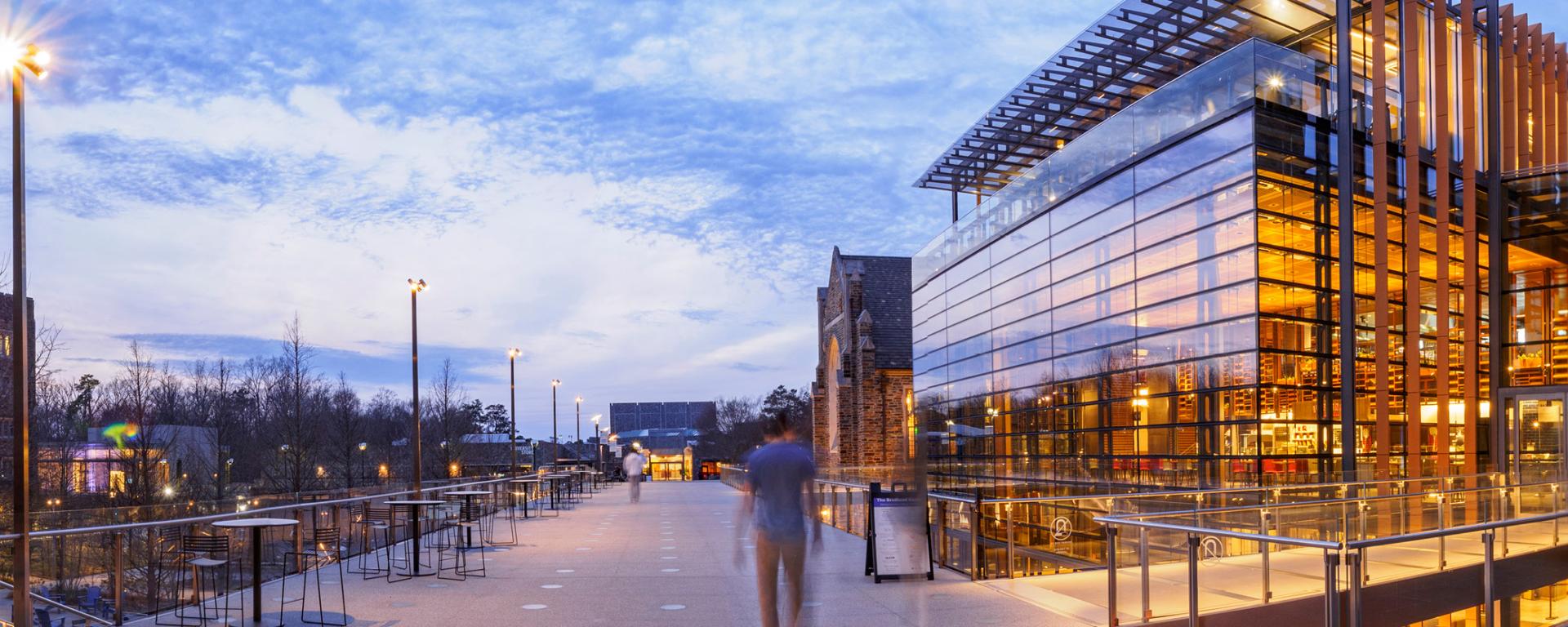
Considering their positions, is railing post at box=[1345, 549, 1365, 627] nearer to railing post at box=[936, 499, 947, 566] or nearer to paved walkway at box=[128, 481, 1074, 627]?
paved walkway at box=[128, 481, 1074, 627]

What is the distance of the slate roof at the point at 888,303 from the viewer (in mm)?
60812

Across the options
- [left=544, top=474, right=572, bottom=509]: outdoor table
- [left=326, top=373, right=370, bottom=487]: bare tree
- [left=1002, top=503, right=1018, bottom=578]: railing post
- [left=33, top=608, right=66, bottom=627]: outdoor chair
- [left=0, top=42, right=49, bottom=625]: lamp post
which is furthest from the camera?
[left=326, top=373, right=370, bottom=487]: bare tree

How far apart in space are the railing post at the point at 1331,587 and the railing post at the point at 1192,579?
48.1 inches

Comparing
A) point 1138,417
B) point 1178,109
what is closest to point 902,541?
point 1138,417

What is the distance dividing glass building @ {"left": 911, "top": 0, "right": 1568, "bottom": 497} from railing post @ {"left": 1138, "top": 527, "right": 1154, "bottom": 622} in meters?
14.2

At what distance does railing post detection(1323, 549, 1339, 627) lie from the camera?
7500 millimetres

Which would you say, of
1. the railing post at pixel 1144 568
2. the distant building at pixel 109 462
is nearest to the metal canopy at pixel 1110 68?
the railing post at pixel 1144 568

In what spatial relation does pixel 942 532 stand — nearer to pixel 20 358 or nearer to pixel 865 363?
pixel 20 358

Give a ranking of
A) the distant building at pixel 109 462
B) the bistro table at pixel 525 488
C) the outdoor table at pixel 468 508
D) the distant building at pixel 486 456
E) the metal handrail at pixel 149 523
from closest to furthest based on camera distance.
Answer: the metal handrail at pixel 149 523, the outdoor table at pixel 468 508, the bistro table at pixel 525 488, the distant building at pixel 109 462, the distant building at pixel 486 456

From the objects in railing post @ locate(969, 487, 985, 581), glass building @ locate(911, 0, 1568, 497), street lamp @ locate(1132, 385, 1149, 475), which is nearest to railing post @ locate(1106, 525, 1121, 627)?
railing post @ locate(969, 487, 985, 581)

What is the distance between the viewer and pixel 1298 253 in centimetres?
2506

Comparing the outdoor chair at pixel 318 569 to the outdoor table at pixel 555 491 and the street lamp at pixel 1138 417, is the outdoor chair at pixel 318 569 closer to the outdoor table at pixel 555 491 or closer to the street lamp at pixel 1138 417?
the outdoor table at pixel 555 491

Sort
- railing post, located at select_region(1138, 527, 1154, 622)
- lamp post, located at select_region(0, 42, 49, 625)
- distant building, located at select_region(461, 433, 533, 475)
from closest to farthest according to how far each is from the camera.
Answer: lamp post, located at select_region(0, 42, 49, 625) → railing post, located at select_region(1138, 527, 1154, 622) → distant building, located at select_region(461, 433, 533, 475)

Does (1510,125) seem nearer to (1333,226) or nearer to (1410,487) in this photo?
(1333,226)
